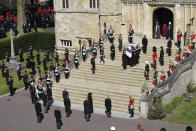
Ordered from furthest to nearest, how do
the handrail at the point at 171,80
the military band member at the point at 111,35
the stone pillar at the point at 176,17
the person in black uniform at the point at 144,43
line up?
the military band member at the point at 111,35 < the stone pillar at the point at 176,17 < the person in black uniform at the point at 144,43 < the handrail at the point at 171,80

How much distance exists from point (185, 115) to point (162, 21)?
546 inches

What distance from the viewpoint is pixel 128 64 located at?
1538 inches

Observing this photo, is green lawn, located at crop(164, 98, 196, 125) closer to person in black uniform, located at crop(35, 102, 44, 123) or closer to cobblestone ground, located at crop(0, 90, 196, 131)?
cobblestone ground, located at crop(0, 90, 196, 131)

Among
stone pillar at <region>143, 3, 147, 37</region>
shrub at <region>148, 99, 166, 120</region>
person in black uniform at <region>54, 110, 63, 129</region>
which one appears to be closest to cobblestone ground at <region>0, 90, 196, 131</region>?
person in black uniform at <region>54, 110, 63, 129</region>

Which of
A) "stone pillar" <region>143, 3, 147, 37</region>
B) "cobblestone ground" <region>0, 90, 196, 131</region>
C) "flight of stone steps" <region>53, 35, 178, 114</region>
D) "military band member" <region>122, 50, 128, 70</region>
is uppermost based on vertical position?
"stone pillar" <region>143, 3, 147, 37</region>

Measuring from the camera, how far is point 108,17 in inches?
1745

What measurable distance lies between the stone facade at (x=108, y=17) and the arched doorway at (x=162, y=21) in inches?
20.3

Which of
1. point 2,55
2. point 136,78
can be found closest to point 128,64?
point 136,78

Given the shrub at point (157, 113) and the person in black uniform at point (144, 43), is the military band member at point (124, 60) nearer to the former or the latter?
the person in black uniform at point (144, 43)

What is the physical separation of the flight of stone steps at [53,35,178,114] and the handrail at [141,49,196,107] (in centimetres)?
154

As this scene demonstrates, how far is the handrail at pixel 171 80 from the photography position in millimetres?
33062

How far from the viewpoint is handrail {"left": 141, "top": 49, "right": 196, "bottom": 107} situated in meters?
33.1

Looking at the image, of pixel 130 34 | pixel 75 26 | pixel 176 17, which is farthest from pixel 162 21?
pixel 75 26


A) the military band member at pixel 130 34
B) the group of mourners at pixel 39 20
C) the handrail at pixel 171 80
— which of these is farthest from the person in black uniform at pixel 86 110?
the group of mourners at pixel 39 20
